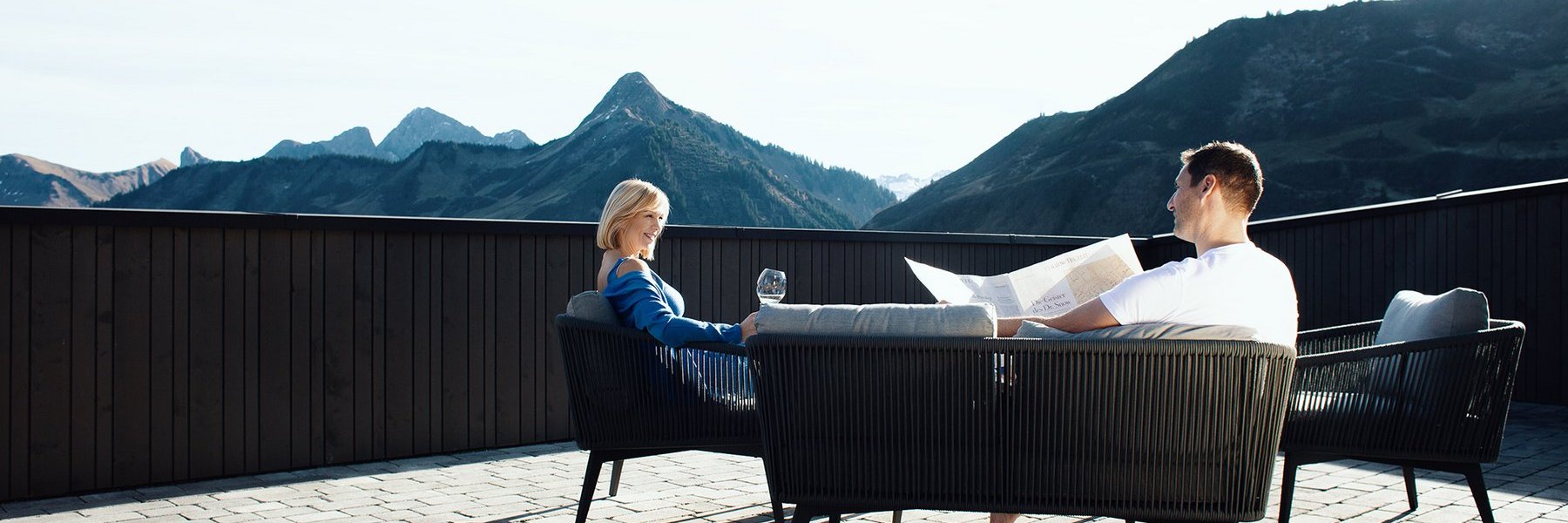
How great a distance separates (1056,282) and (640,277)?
1.06m

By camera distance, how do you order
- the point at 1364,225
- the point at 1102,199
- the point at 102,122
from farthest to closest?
the point at 102,122 → the point at 1102,199 → the point at 1364,225

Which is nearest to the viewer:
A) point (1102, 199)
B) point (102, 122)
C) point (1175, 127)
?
point (1102, 199)

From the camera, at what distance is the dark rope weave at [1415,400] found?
2594 mm

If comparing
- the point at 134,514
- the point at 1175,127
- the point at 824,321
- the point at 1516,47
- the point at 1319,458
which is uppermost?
the point at 1516,47

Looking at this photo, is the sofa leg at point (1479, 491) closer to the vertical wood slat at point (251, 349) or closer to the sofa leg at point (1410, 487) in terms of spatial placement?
the sofa leg at point (1410, 487)

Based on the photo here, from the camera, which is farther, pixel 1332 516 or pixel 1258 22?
pixel 1258 22

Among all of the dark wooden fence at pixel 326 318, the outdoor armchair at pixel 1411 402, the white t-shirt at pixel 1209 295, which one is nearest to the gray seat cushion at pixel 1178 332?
the white t-shirt at pixel 1209 295

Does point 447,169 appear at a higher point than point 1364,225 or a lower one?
higher

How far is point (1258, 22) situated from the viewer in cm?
7275

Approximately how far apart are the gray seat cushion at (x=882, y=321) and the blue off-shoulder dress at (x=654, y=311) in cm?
58

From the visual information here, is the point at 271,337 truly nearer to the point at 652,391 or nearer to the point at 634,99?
the point at 652,391

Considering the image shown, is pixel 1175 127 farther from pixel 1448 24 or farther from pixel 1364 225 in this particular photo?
pixel 1364 225

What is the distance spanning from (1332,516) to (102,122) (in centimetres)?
12623

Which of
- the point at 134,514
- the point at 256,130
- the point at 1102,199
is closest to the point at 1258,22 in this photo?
the point at 1102,199
